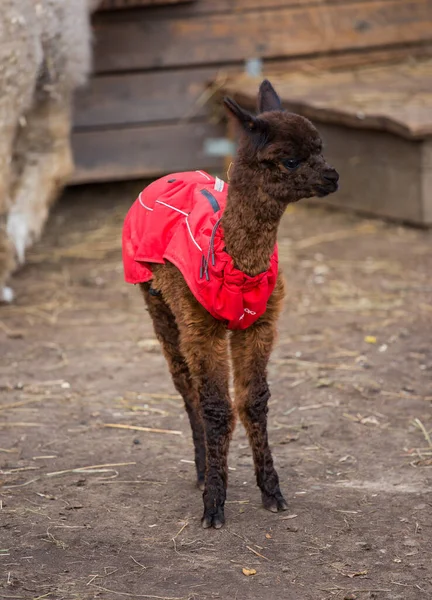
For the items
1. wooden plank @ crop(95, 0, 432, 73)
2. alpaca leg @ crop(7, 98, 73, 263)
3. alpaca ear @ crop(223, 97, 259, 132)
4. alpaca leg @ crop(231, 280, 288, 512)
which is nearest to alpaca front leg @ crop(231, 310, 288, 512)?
alpaca leg @ crop(231, 280, 288, 512)

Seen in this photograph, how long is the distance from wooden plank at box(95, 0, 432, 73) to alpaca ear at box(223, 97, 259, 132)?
5.32 m

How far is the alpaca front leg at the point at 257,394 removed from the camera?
3480 mm

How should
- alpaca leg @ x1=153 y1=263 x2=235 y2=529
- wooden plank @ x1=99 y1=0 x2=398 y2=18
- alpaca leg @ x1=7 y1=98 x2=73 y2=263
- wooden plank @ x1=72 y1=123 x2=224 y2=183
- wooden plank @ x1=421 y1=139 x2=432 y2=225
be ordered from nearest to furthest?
alpaca leg @ x1=153 y1=263 x2=235 y2=529 → alpaca leg @ x1=7 y1=98 x2=73 y2=263 → wooden plank @ x1=421 y1=139 x2=432 y2=225 → wooden plank @ x1=99 y1=0 x2=398 y2=18 → wooden plank @ x1=72 y1=123 x2=224 y2=183

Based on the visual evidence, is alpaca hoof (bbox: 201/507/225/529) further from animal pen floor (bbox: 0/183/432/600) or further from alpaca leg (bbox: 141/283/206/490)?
alpaca leg (bbox: 141/283/206/490)

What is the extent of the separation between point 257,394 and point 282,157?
0.88 meters

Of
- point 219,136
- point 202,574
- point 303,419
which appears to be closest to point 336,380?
point 303,419

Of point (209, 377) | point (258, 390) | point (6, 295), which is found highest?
point (209, 377)

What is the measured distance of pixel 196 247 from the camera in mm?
3334

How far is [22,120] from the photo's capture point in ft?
19.2

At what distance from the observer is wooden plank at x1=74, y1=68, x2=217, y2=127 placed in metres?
8.23

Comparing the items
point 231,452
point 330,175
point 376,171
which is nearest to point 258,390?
point 231,452

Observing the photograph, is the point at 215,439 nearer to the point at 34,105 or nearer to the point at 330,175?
the point at 330,175

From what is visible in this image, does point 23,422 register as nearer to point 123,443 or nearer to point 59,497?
point 123,443

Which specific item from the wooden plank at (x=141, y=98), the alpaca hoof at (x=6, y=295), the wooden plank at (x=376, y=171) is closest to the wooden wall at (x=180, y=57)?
the wooden plank at (x=141, y=98)
